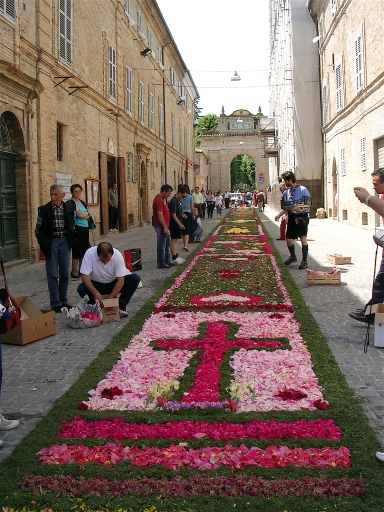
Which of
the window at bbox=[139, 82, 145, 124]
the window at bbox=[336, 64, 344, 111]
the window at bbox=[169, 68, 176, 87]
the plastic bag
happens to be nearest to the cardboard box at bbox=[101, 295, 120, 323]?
the plastic bag

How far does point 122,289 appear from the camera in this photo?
26.1 feet

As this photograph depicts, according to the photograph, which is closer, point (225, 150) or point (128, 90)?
point (128, 90)

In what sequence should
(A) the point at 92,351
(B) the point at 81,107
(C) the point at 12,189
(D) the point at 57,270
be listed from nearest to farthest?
1. (A) the point at 92,351
2. (D) the point at 57,270
3. (C) the point at 12,189
4. (B) the point at 81,107

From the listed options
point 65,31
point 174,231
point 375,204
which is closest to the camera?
point 375,204

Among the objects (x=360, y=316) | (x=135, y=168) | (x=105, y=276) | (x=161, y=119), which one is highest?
(x=161, y=119)

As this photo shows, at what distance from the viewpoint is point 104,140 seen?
21984 mm

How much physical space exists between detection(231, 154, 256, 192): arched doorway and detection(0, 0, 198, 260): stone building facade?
6819 centimetres

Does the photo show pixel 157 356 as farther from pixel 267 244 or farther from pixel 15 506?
pixel 267 244

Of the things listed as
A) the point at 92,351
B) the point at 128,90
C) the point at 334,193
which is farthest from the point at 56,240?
the point at 334,193

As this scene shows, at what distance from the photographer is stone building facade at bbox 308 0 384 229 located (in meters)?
19.1

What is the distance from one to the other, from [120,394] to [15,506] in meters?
1.71

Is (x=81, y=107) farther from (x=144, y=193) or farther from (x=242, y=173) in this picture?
Result: (x=242, y=173)

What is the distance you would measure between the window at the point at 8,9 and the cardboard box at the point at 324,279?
348 inches

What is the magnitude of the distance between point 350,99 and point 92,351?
67.1 ft
